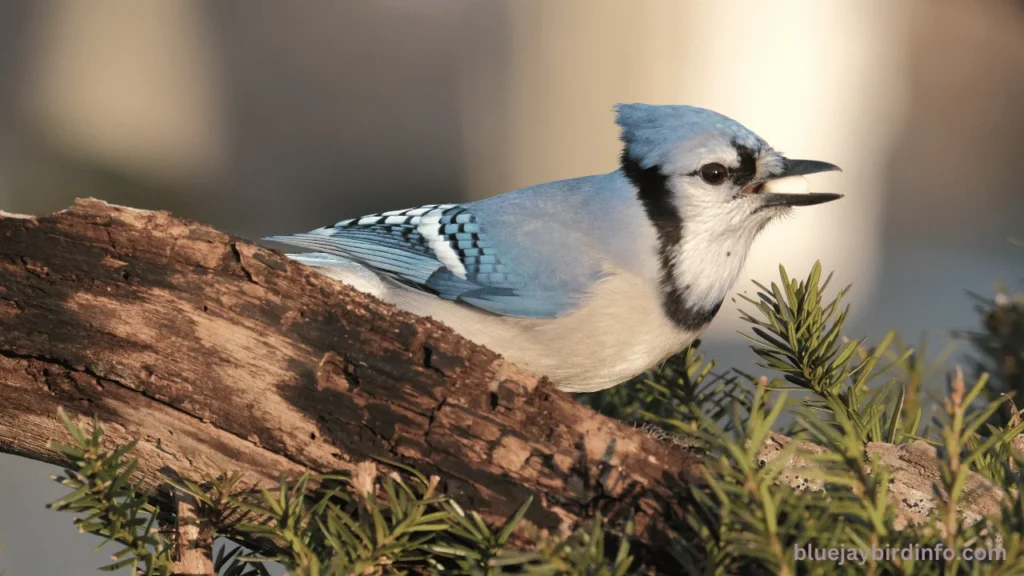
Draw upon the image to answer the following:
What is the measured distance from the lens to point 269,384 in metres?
0.81

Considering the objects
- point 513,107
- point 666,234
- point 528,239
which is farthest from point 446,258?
point 513,107

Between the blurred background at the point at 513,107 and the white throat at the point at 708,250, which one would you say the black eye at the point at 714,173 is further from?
the blurred background at the point at 513,107

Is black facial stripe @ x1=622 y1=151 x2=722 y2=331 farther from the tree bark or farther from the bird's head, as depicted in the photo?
the tree bark

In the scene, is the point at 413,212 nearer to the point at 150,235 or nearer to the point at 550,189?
the point at 550,189

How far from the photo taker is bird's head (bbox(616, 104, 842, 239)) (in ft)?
3.70

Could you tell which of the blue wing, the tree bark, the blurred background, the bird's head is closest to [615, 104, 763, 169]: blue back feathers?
the bird's head

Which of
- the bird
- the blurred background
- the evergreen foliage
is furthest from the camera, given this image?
the blurred background

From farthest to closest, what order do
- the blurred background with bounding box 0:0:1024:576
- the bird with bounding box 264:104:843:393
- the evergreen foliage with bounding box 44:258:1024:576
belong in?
the blurred background with bounding box 0:0:1024:576, the bird with bounding box 264:104:843:393, the evergreen foliage with bounding box 44:258:1024:576

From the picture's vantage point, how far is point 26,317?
85cm

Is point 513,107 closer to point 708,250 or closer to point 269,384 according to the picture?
point 708,250

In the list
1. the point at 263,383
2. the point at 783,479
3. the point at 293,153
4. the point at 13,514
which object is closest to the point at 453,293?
the point at 263,383

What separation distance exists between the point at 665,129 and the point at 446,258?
0.31 m

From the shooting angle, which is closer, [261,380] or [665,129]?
[261,380]

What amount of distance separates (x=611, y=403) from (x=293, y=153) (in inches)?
111
